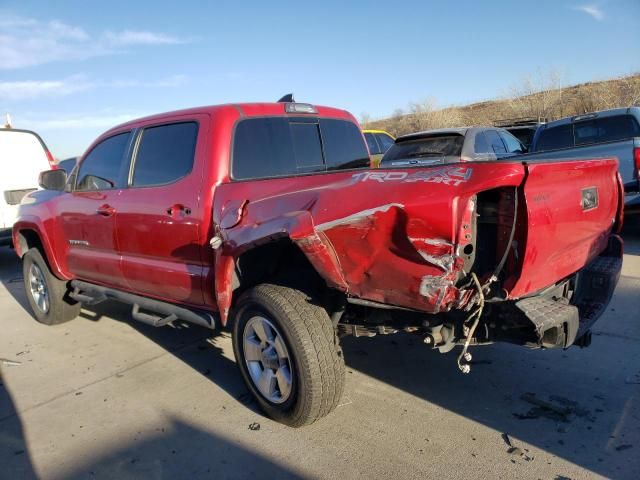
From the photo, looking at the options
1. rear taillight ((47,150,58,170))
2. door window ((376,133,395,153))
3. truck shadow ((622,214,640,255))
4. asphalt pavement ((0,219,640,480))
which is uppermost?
rear taillight ((47,150,58,170))

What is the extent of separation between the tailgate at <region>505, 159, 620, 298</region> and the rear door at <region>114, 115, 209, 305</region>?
2.06m

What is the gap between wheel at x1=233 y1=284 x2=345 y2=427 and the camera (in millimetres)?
2893

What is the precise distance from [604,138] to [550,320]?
6654 millimetres

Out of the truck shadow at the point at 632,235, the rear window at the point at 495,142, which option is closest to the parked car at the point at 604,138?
the rear window at the point at 495,142

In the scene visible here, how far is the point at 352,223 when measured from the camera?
8.36 ft

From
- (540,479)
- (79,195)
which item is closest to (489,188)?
(540,479)

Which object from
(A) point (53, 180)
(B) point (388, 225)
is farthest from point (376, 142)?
(B) point (388, 225)

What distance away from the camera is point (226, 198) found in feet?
10.7

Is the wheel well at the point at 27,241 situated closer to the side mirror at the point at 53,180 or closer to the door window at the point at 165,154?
the side mirror at the point at 53,180

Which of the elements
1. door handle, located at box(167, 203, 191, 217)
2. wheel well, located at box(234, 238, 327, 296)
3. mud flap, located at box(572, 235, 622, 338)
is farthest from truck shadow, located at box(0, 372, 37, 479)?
mud flap, located at box(572, 235, 622, 338)

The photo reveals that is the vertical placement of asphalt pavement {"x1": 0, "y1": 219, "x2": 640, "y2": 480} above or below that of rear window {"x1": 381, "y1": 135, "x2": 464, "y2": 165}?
below

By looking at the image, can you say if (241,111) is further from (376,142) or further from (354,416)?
(376,142)

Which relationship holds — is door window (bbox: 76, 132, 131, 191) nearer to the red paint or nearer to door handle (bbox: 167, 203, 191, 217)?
the red paint

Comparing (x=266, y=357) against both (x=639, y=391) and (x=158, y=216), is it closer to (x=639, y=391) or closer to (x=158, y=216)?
(x=158, y=216)
